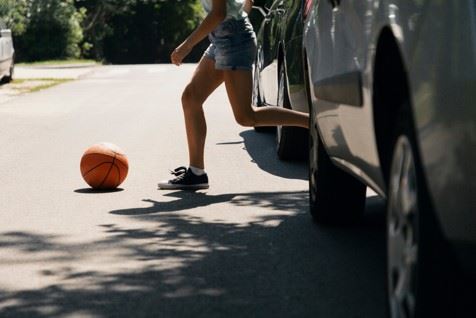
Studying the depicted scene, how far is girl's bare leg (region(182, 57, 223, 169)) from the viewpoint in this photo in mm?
9477

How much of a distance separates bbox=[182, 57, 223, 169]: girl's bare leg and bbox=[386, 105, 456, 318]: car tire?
4.91m

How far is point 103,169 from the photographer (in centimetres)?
947

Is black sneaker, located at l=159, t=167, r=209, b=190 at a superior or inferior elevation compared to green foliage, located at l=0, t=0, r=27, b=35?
superior

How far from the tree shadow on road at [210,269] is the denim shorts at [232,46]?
1.21 metres

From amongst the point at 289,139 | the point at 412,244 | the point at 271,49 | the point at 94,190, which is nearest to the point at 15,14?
the point at 271,49

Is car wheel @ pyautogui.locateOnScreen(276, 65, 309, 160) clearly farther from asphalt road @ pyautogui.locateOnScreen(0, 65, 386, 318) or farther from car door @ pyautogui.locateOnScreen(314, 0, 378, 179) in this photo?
car door @ pyautogui.locateOnScreen(314, 0, 378, 179)

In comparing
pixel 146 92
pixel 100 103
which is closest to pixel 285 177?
pixel 100 103

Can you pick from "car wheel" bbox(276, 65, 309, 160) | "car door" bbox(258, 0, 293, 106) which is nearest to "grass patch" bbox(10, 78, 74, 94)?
"car door" bbox(258, 0, 293, 106)

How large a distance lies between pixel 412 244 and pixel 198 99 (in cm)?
538

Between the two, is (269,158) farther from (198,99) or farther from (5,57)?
(5,57)

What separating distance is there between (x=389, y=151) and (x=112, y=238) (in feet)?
8.86

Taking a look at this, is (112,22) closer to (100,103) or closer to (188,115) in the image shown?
(100,103)

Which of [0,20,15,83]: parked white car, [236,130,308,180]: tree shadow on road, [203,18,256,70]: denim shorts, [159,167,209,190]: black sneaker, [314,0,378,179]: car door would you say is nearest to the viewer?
[314,0,378,179]: car door

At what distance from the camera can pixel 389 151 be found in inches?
193
